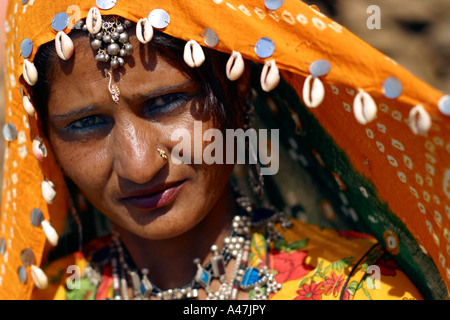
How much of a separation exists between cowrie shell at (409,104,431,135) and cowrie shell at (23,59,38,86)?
992 millimetres

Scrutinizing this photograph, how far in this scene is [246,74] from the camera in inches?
74.0

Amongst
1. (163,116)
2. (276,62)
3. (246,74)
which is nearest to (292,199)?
(246,74)

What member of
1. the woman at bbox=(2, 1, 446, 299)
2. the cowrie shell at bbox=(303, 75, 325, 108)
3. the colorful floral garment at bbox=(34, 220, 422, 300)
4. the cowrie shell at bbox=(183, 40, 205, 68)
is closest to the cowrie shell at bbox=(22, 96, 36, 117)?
the woman at bbox=(2, 1, 446, 299)

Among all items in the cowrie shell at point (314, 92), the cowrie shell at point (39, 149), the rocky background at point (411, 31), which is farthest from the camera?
the rocky background at point (411, 31)

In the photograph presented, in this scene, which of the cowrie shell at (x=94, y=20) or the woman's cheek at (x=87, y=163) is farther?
the woman's cheek at (x=87, y=163)

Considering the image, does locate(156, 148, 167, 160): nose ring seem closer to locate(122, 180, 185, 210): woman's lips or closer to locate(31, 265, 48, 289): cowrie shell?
locate(122, 180, 185, 210): woman's lips

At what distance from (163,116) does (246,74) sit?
13.6 inches

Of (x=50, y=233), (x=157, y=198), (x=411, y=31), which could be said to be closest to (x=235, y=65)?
(x=157, y=198)

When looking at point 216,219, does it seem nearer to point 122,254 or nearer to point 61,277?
point 122,254

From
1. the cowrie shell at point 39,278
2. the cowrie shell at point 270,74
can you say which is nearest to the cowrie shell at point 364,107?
the cowrie shell at point 270,74

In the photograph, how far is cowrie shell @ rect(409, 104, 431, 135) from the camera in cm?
125

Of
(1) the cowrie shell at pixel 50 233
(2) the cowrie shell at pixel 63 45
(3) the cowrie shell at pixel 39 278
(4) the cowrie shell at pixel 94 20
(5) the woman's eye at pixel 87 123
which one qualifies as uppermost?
(4) the cowrie shell at pixel 94 20

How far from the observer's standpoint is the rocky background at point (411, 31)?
164 inches

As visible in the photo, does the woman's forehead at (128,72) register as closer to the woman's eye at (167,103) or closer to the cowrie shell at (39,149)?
the woman's eye at (167,103)
